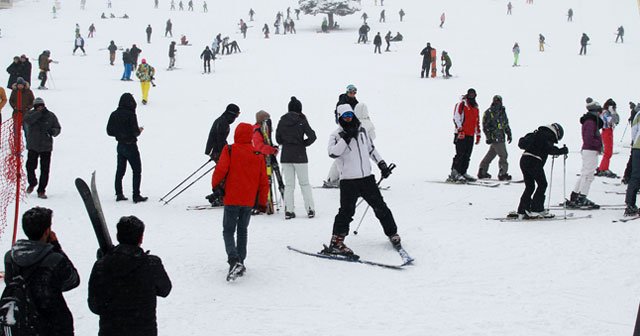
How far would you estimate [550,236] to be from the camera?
26.2ft

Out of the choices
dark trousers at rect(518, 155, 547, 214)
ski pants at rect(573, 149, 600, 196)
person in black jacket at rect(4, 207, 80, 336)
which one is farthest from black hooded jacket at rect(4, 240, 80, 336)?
ski pants at rect(573, 149, 600, 196)

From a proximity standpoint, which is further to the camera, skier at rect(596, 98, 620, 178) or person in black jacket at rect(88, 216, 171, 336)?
skier at rect(596, 98, 620, 178)

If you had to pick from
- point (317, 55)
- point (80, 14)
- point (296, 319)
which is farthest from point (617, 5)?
point (296, 319)

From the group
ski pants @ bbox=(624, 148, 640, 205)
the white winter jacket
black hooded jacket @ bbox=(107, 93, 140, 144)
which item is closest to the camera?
the white winter jacket

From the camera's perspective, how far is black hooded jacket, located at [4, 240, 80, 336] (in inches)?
146

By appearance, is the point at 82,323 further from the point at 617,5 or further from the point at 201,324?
the point at 617,5

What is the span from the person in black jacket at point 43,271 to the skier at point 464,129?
916 centimetres

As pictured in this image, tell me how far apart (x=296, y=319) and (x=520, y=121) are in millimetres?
17647

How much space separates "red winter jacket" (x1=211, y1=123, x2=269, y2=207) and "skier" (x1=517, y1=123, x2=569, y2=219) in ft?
14.0

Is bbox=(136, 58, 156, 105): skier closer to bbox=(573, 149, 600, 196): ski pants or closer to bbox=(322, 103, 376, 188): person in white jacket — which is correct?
bbox=(322, 103, 376, 188): person in white jacket

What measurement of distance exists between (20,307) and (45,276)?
21 cm

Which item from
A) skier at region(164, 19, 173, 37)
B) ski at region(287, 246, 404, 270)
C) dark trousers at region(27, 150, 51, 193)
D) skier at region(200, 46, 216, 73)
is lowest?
ski at region(287, 246, 404, 270)

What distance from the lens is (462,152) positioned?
12.2m

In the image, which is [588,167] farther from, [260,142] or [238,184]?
[238,184]
